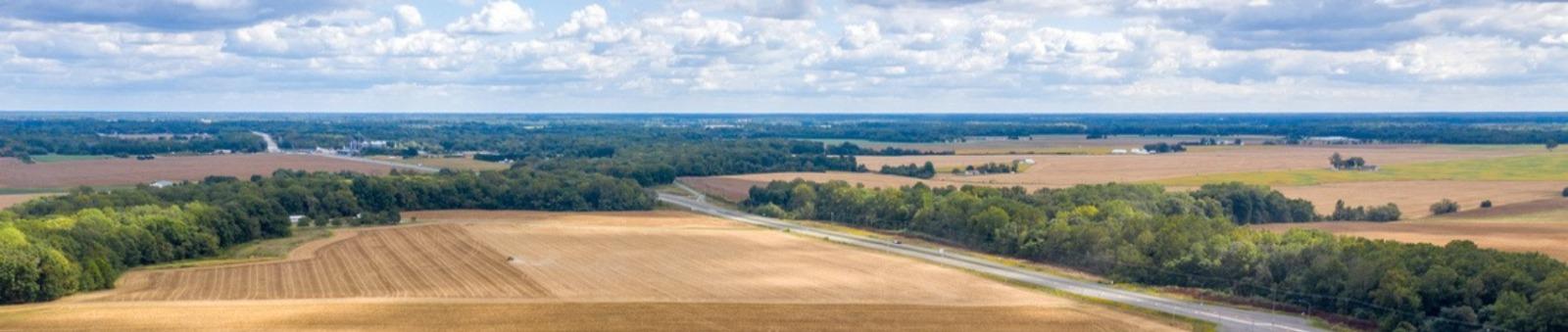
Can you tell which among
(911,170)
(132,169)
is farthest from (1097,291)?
(132,169)

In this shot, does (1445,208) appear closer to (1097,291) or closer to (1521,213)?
(1521,213)

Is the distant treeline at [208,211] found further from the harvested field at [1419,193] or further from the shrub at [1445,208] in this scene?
the shrub at [1445,208]

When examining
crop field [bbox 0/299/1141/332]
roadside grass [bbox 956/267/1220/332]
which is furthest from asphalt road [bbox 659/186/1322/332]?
crop field [bbox 0/299/1141/332]

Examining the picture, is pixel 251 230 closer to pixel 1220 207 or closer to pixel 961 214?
pixel 961 214

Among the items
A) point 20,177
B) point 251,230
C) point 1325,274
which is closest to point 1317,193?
point 1325,274

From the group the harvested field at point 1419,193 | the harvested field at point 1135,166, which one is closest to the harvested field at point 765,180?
the harvested field at point 1135,166

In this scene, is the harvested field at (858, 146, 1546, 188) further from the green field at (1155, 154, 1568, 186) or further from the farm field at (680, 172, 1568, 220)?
the farm field at (680, 172, 1568, 220)
